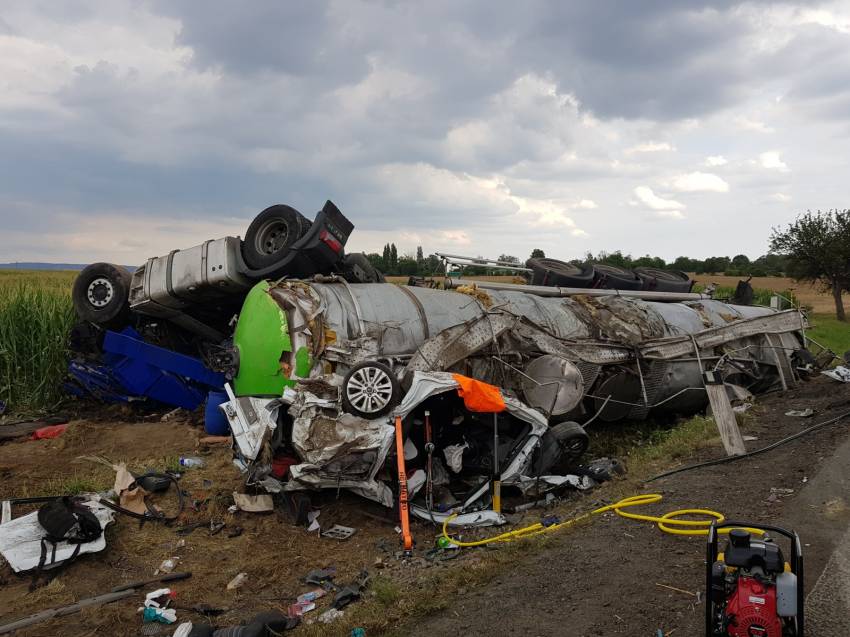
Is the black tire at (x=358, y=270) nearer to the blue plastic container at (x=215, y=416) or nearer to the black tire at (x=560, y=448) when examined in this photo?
the blue plastic container at (x=215, y=416)

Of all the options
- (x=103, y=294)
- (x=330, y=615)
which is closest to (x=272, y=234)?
(x=103, y=294)

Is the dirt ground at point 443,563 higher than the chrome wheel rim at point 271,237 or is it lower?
lower

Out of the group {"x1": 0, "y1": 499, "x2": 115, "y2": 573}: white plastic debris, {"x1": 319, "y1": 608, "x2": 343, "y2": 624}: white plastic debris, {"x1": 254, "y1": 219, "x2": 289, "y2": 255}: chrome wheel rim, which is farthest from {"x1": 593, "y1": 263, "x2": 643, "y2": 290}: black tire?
{"x1": 0, "y1": 499, "x2": 115, "y2": 573}: white plastic debris

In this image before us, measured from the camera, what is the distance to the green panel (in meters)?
6.46

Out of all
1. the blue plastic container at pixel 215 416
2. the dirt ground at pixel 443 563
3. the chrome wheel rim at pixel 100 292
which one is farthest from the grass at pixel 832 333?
the chrome wheel rim at pixel 100 292

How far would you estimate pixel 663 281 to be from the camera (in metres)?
12.1

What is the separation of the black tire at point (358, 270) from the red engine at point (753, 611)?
21.2ft

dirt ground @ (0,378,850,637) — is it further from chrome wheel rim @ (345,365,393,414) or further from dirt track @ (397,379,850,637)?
chrome wheel rim @ (345,365,393,414)

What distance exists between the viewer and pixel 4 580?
4.73 meters

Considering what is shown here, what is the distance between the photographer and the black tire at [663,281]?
11.9 meters

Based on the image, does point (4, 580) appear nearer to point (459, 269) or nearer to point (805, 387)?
point (459, 269)

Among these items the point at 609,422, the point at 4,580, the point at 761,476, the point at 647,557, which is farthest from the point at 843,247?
the point at 4,580

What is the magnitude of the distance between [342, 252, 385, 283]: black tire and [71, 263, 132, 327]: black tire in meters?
3.54

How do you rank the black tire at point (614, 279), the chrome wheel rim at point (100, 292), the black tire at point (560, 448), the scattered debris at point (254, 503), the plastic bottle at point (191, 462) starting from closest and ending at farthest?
the scattered debris at point (254, 503)
the black tire at point (560, 448)
the plastic bottle at point (191, 462)
the chrome wheel rim at point (100, 292)
the black tire at point (614, 279)
